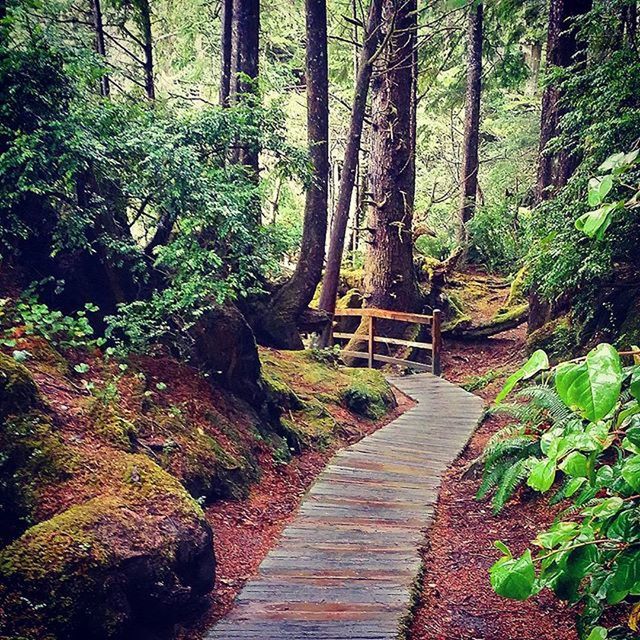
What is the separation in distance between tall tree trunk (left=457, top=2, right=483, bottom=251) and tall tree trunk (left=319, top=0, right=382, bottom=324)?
5299 millimetres

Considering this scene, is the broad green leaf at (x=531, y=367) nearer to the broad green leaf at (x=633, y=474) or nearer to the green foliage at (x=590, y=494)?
the green foliage at (x=590, y=494)

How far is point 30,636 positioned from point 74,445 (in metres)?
1.41

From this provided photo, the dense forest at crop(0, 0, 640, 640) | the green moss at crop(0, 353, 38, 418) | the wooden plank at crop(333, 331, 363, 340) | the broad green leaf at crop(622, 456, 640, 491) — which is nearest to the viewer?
the broad green leaf at crop(622, 456, 640, 491)

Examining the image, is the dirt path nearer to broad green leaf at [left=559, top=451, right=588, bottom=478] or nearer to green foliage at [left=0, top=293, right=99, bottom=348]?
broad green leaf at [left=559, top=451, right=588, bottom=478]

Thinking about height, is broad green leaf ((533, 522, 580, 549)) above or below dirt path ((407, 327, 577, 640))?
above

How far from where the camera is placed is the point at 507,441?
547cm

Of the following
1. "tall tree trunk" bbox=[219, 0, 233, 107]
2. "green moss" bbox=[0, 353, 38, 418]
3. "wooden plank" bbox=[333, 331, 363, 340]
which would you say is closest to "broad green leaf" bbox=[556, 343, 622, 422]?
"green moss" bbox=[0, 353, 38, 418]

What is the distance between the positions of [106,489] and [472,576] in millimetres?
2738

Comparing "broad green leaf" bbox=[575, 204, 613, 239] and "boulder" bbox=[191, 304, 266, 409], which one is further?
"boulder" bbox=[191, 304, 266, 409]

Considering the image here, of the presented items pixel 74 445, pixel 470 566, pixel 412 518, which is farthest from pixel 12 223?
pixel 470 566

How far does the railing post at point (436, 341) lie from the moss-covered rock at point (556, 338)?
2.40 m

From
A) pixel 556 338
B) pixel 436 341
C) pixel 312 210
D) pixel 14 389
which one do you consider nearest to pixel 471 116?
pixel 436 341

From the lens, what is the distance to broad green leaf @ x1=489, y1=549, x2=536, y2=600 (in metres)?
1.43

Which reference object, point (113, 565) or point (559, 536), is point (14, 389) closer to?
point (113, 565)
